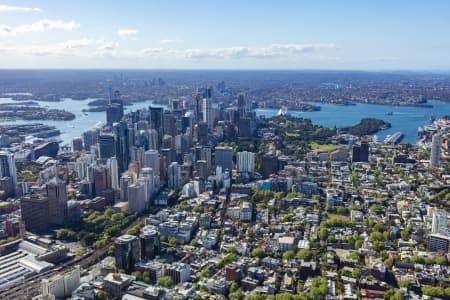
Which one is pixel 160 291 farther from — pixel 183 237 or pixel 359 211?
pixel 359 211

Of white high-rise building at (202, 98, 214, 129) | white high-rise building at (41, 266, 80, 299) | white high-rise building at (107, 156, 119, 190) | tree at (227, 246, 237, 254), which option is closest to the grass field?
white high-rise building at (202, 98, 214, 129)

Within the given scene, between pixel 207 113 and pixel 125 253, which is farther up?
pixel 207 113

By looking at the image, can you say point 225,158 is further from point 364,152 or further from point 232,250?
point 232,250

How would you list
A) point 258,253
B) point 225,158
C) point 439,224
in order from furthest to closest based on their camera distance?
point 225,158 → point 439,224 → point 258,253

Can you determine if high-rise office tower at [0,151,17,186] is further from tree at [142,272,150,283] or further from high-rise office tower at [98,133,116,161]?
tree at [142,272,150,283]

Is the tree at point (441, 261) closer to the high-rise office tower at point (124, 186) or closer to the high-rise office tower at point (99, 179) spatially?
the high-rise office tower at point (124, 186)

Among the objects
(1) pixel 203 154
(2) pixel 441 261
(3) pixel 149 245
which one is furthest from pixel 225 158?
(2) pixel 441 261

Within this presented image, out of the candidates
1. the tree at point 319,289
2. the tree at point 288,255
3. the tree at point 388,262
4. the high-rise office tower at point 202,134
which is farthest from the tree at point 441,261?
the high-rise office tower at point 202,134
